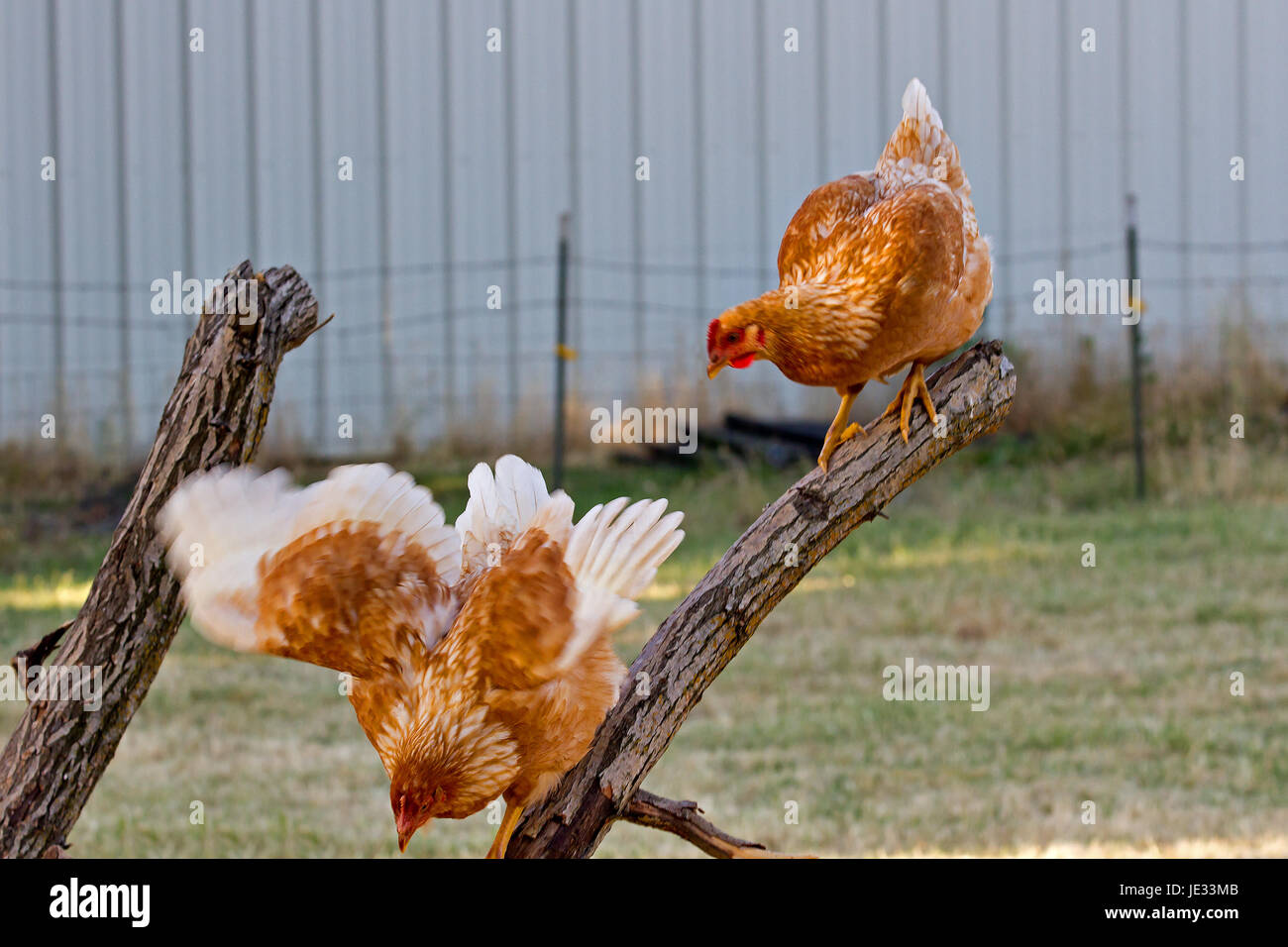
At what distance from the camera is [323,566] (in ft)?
3.23

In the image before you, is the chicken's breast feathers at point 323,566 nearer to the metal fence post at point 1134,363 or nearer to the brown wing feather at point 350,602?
the brown wing feather at point 350,602

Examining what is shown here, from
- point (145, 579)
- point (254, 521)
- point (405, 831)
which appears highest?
point (254, 521)

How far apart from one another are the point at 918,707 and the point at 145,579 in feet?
13.3

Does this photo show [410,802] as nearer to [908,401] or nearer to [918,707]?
[908,401]

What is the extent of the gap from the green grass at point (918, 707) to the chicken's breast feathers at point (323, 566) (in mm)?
1616

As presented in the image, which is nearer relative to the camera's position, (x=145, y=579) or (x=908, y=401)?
(x=908, y=401)

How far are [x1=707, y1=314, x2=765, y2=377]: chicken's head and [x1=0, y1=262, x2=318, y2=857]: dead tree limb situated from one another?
1.81ft

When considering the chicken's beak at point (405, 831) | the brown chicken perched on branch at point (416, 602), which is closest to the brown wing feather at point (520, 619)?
the brown chicken perched on branch at point (416, 602)

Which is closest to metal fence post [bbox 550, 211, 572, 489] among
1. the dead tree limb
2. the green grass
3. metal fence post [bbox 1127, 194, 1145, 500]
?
the green grass

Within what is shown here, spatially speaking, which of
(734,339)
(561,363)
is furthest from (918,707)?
→ (734,339)

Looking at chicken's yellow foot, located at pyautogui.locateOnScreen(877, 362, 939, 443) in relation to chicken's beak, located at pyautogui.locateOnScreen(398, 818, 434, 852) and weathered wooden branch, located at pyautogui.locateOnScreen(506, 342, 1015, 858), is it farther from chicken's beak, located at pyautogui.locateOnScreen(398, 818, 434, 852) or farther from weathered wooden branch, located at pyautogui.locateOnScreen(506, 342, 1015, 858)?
chicken's beak, located at pyautogui.locateOnScreen(398, 818, 434, 852)

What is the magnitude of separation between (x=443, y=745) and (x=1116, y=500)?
754cm

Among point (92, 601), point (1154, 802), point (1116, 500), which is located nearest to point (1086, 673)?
point (1154, 802)
